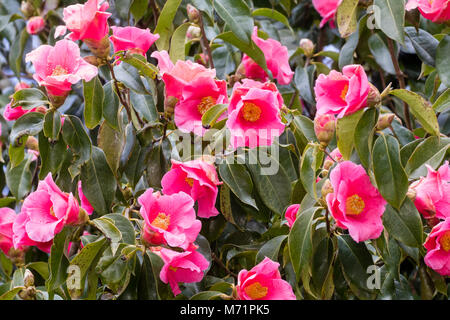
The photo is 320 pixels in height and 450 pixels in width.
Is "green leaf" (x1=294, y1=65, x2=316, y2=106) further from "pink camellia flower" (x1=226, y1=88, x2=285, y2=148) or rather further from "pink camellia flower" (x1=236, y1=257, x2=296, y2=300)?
"pink camellia flower" (x1=236, y1=257, x2=296, y2=300)

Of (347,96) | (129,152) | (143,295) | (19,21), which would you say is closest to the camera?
(347,96)

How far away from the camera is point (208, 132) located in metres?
1.19

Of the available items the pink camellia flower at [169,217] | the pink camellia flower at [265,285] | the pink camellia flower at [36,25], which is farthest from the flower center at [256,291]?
the pink camellia flower at [36,25]

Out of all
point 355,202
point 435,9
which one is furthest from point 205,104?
point 435,9

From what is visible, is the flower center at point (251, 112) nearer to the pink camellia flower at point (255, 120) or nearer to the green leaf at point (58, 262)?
the pink camellia flower at point (255, 120)

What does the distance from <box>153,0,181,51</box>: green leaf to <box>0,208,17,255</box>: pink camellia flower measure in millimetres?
463

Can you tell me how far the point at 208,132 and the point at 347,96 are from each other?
288 millimetres

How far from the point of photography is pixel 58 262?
1069 mm

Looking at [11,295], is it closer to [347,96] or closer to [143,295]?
[143,295]

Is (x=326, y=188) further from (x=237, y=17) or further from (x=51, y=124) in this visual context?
(x=51, y=124)

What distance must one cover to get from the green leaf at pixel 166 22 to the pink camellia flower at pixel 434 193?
583 mm

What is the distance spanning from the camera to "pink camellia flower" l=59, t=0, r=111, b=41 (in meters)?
1.13

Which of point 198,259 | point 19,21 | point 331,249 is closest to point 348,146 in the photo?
point 331,249

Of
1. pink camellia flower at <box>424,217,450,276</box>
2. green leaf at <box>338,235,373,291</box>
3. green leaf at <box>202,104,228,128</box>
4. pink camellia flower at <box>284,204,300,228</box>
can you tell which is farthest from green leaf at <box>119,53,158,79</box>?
pink camellia flower at <box>424,217,450,276</box>
